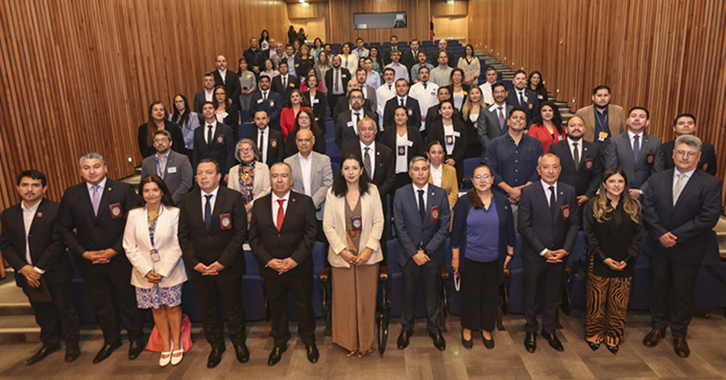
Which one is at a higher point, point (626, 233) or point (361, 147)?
point (361, 147)

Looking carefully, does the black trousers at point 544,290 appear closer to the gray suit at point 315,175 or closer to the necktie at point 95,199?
the gray suit at point 315,175

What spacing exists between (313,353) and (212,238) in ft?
3.67

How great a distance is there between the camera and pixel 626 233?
317 cm

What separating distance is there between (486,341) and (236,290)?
1.91 meters

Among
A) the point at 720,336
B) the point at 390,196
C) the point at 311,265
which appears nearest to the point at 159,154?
the point at 311,265

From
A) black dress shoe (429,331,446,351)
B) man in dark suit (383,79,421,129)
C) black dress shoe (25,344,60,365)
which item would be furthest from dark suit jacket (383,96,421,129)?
black dress shoe (25,344,60,365)

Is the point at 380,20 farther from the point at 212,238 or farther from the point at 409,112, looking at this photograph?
the point at 212,238

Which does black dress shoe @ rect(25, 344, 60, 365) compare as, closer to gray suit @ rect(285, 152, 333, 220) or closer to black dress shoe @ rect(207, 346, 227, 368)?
black dress shoe @ rect(207, 346, 227, 368)

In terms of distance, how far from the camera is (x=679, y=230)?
3.19 meters

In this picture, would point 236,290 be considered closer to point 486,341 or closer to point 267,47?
point 486,341

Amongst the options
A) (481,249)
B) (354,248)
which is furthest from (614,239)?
(354,248)

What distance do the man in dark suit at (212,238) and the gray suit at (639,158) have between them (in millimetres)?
3198

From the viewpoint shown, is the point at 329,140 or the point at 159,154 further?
the point at 329,140

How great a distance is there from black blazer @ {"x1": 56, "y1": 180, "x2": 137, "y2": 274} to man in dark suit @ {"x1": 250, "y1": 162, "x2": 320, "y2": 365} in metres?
1.04
